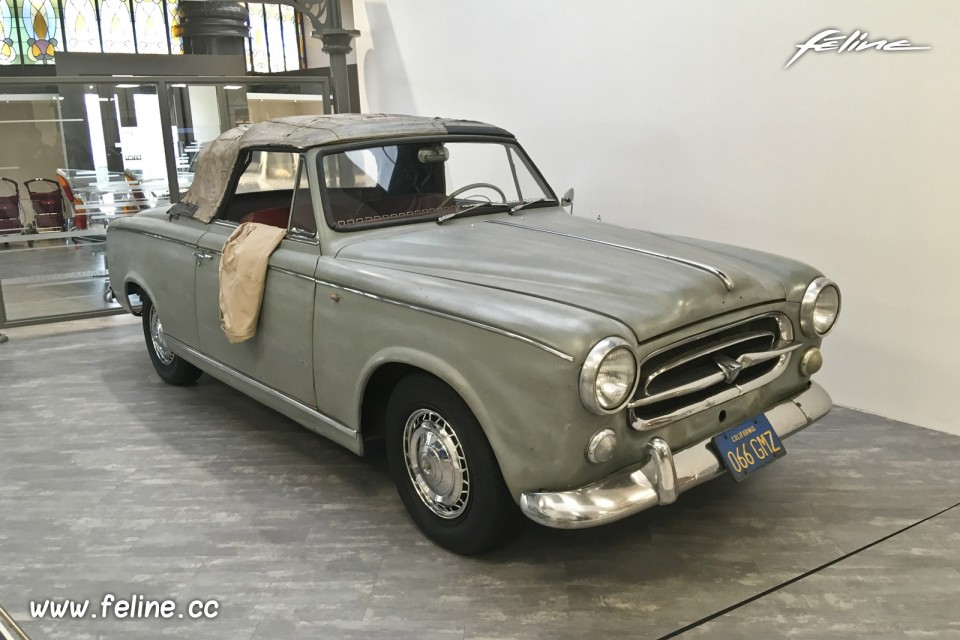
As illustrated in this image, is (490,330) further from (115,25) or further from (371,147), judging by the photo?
(115,25)

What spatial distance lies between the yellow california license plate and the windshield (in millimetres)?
1704

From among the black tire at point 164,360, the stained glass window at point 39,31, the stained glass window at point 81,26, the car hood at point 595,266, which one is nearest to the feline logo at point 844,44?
the car hood at point 595,266

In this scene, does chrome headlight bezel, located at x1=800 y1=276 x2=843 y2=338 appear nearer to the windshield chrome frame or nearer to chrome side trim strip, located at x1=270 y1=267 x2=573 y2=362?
chrome side trim strip, located at x1=270 y1=267 x2=573 y2=362

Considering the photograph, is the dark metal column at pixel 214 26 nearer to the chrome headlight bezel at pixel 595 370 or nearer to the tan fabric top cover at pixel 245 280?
the tan fabric top cover at pixel 245 280

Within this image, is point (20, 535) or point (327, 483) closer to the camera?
point (20, 535)

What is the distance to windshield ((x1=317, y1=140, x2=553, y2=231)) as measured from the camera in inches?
146

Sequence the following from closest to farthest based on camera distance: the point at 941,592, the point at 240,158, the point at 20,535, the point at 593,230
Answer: the point at 941,592
the point at 20,535
the point at 593,230
the point at 240,158

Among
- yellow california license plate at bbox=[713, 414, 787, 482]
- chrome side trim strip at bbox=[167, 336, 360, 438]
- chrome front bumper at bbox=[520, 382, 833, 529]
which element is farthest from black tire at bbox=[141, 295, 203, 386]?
yellow california license plate at bbox=[713, 414, 787, 482]

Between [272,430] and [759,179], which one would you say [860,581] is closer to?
[759,179]

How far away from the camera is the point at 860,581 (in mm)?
2846

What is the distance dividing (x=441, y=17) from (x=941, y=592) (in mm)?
6245

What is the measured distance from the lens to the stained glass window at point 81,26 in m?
20.0

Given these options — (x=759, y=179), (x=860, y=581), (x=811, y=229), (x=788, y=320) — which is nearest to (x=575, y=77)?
(x=759, y=179)

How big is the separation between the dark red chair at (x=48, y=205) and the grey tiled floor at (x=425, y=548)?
363 cm
